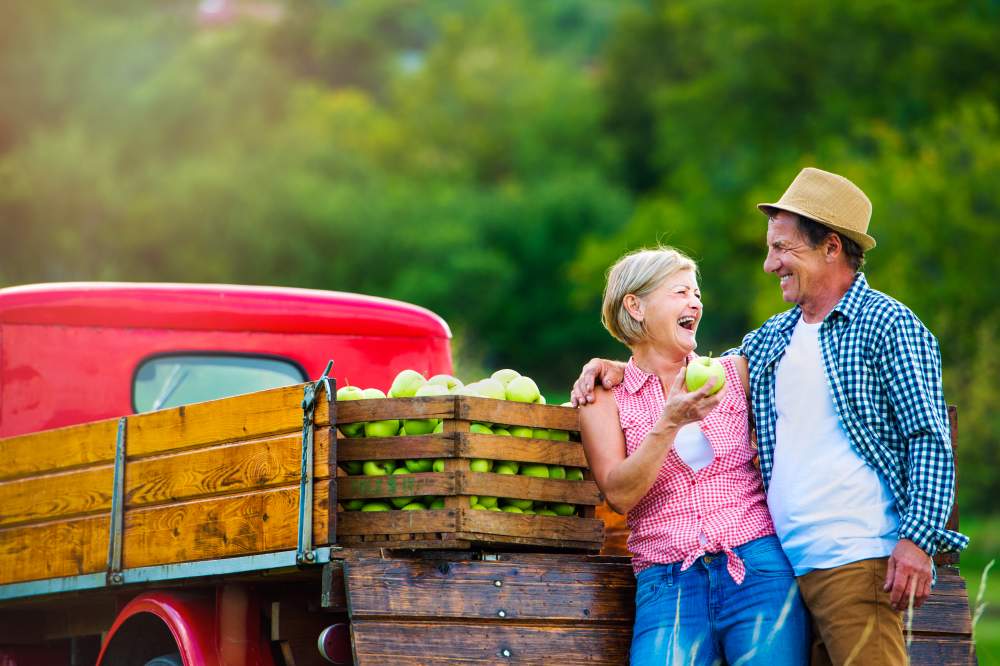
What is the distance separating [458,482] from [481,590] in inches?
14.1

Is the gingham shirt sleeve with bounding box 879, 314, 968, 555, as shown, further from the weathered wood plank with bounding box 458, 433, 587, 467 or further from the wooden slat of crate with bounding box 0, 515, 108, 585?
the wooden slat of crate with bounding box 0, 515, 108, 585

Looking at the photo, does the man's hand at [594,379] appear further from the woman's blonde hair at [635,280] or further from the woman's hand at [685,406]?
the woman's hand at [685,406]

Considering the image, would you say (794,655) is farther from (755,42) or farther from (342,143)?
(342,143)

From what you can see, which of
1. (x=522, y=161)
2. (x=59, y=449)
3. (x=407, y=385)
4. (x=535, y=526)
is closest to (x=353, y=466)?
(x=407, y=385)

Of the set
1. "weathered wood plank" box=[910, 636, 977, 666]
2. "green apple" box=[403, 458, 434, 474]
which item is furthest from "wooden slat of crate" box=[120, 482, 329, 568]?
"weathered wood plank" box=[910, 636, 977, 666]

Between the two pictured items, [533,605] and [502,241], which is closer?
[533,605]

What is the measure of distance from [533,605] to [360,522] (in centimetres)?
63

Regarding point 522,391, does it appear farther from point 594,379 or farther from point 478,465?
point 478,465

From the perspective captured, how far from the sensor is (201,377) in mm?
7297

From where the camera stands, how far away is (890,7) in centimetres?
3994

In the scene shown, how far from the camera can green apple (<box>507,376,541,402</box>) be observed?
4988 millimetres

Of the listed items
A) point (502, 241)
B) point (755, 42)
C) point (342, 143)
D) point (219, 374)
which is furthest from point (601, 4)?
point (219, 374)

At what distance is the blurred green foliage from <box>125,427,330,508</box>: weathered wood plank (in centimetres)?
2319

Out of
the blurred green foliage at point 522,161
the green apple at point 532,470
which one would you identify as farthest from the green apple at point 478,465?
the blurred green foliage at point 522,161
